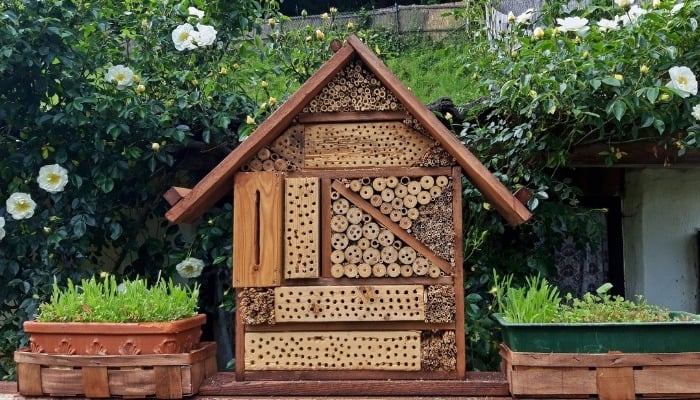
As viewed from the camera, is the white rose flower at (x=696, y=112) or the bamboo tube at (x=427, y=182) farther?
the white rose flower at (x=696, y=112)

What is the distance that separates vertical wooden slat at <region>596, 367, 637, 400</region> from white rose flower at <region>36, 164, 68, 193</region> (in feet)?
7.44

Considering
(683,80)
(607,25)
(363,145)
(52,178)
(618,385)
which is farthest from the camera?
(52,178)

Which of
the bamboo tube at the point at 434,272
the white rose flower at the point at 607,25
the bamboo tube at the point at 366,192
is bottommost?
the bamboo tube at the point at 434,272

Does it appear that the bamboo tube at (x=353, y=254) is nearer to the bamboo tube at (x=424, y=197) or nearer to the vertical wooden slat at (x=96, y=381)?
the bamboo tube at (x=424, y=197)

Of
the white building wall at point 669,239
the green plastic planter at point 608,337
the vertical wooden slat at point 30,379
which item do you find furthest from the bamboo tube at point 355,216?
the white building wall at point 669,239

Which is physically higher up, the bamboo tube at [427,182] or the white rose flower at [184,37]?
the white rose flower at [184,37]

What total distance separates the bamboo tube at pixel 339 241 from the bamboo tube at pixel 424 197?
0.23m

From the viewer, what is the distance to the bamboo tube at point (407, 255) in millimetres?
1881

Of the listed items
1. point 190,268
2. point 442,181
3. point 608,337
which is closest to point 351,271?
point 442,181

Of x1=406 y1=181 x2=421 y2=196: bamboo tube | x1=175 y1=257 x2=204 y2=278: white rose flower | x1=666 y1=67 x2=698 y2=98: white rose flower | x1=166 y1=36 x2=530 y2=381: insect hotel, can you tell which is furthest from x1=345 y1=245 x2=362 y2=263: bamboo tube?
x1=666 y1=67 x2=698 y2=98: white rose flower

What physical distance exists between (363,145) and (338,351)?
58cm

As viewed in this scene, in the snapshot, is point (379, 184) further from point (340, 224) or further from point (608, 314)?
point (608, 314)

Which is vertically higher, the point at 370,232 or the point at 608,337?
the point at 370,232

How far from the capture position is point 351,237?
1.90 metres
